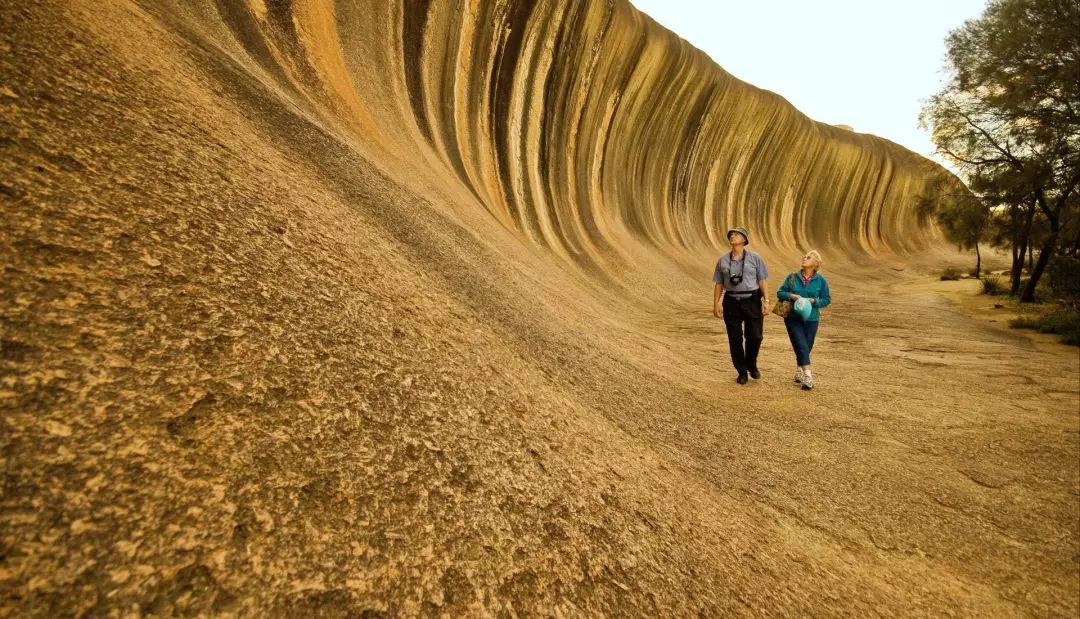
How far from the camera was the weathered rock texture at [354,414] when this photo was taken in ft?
3.04

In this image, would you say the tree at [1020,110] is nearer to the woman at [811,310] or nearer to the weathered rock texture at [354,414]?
the weathered rock texture at [354,414]

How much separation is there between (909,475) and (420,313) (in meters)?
2.96

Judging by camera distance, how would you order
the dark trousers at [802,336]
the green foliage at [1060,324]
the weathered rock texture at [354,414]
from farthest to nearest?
the green foliage at [1060,324] < the dark trousers at [802,336] < the weathered rock texture at [354,414]

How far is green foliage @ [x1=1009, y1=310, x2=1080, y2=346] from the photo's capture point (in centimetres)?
732

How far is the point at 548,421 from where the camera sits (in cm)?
195

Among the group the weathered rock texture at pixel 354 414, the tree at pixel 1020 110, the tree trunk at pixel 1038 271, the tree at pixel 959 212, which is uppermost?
the tree at pixel 1020 110

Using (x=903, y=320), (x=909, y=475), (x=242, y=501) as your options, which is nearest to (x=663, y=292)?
(x=903, y=320)

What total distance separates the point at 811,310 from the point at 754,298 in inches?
19.7

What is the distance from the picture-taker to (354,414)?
1331mm

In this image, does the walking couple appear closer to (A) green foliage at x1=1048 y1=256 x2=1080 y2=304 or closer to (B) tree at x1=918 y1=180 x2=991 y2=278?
(A) green foliage at x1=1048 y1=256 x2=1080 y2=304

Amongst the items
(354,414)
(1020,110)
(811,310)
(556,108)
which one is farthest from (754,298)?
(1020,110)

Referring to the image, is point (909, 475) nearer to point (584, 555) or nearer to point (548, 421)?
point (548, 421)

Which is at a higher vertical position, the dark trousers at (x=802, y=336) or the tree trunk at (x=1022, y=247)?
the tree trunk at (x=1022, y=247)

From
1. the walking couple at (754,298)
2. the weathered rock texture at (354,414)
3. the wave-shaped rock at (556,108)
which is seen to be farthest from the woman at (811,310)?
the wave-shaped rock at (556,108)
